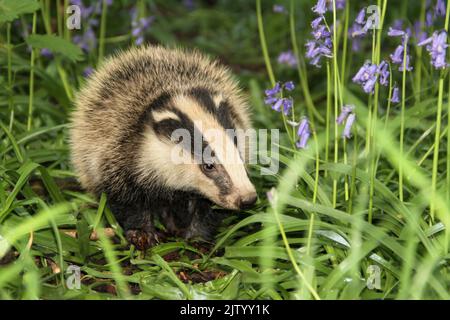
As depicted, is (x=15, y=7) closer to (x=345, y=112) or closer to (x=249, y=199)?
(x=249, y=199)

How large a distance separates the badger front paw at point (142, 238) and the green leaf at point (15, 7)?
2.20m

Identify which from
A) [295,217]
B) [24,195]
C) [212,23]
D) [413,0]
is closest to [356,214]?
[295,217]

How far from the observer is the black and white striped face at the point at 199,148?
19.8 feet

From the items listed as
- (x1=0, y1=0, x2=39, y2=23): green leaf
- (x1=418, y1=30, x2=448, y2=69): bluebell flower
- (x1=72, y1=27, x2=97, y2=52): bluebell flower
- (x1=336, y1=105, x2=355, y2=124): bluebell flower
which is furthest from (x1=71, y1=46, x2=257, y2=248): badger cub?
(x1=72, y1=27, x2=97, y2=52): bluebell flower

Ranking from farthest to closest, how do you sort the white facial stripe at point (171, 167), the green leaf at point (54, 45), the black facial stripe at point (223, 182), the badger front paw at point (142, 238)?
1. the green leaf at point (54, 45)
2. the badger front paw at point (142, 238)
3. the white facial stripe at point (171, 167)
4. the black facial stripe at point (223, 182)

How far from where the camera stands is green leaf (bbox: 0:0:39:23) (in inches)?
259

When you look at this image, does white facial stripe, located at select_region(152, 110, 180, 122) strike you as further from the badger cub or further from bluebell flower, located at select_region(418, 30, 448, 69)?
bluebell flower, located at select_region(418, 30, 448, 69)

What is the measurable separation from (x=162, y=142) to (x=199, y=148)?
18.3 inches

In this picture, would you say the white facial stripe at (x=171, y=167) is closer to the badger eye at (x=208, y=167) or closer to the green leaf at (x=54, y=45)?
the badger eye at (x=208, y=167)

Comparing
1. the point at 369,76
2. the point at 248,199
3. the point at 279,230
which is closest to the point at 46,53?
the point at 248,199

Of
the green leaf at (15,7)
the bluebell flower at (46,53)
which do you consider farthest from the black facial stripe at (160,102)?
the bluebell flower at (46,53)

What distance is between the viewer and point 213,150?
6.08 m

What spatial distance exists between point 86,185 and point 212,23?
7.65 metres

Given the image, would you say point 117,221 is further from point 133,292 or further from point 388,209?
point 388,209
